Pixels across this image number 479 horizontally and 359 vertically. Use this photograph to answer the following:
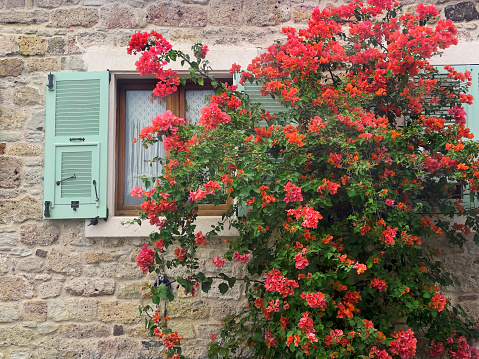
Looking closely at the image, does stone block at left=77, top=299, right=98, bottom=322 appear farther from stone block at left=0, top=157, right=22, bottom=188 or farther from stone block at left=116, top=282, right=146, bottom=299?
stone block at left=0, top=157, right=22, bottom=188

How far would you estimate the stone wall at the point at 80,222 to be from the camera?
3.77m

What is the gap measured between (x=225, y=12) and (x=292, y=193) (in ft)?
6.55

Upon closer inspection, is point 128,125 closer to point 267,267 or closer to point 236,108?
point 236,108

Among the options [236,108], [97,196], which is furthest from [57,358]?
[236,108]

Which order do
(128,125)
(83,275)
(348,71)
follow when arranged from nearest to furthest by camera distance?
(348,71), (83,275), (128,125)

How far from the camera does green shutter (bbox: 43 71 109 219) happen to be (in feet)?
12.4

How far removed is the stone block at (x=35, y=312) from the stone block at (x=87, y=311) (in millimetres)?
280

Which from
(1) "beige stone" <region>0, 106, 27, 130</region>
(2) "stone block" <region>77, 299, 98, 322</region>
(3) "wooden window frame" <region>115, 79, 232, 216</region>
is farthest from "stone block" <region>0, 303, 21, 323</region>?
(1) "beige stone" <region>0, 106, 27, 130</region>

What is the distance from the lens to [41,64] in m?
4.00

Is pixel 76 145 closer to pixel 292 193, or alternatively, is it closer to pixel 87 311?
pixel 87 311

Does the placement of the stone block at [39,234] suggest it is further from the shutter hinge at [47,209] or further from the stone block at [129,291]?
A: the stone block at [129,291]

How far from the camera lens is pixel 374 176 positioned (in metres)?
3.13

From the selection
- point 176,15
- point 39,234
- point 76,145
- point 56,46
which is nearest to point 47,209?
point 39,234

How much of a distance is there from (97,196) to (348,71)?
7.13ft
